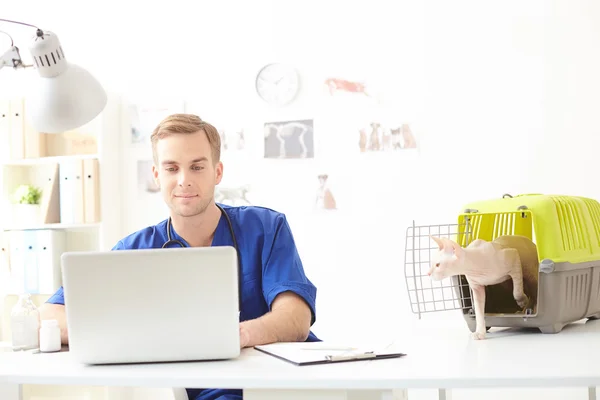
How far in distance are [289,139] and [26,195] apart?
1462 mm

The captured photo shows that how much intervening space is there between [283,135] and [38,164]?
1.45 metres

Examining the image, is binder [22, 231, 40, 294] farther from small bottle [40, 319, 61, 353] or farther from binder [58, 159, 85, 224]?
small bottle [40, 319, 61, 353]

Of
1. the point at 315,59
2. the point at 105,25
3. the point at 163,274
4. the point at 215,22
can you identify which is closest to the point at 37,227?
the point at 105,25

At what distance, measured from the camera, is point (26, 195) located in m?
3.90

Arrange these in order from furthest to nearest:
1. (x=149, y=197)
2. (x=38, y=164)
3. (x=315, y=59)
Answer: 1. (x=38, y=164)
2. (x=149, y=197)
3. (x=315, y=59)

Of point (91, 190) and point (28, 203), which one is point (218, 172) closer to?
point (91, 190)

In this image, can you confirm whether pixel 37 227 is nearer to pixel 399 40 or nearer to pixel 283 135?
pixel 283 135

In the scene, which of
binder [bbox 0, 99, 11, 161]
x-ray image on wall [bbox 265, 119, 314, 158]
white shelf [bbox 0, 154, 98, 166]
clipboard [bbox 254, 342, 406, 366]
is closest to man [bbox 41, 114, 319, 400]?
clipboard [bbox 254, 342, 406, 366]

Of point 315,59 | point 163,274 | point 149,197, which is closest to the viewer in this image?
point 163,274

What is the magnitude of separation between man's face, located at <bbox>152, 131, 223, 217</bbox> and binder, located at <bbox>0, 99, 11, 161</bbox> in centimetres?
232

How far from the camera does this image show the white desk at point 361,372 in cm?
118

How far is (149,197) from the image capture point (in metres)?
3.80

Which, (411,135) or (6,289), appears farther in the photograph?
(6,289)

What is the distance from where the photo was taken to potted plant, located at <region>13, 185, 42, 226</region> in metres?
3.91
